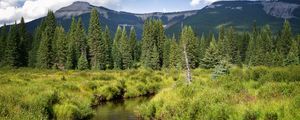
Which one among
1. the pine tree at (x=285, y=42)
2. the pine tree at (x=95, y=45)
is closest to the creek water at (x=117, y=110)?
the pine tree at (x=95, y=45)

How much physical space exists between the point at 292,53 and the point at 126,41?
152ft

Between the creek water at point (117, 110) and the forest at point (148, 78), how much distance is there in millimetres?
908

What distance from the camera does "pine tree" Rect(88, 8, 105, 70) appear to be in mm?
94188

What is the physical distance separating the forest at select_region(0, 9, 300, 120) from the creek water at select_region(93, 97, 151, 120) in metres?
0.91

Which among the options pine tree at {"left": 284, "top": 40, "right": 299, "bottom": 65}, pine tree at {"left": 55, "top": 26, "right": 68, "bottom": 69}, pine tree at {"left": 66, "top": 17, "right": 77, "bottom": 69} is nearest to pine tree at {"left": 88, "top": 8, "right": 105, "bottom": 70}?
pine tree at {"left": 66, "top": 17, "right": 77, "bottom": 69}

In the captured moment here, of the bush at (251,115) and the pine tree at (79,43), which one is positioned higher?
the pine tree at (79,43)

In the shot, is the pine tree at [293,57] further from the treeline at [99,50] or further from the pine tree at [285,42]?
the pine tree at [285,42]

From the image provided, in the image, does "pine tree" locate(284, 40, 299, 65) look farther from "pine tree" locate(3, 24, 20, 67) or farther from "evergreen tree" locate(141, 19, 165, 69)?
"pine tree" locate(3, 24, 20, 67)

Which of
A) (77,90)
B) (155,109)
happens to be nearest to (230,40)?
(77,90)

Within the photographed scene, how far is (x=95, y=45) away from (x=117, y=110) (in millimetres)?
61879

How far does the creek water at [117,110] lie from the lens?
102 ft

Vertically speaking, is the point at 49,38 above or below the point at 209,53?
above

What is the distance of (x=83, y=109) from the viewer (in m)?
29.4

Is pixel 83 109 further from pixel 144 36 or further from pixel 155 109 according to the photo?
pixel 144 36
